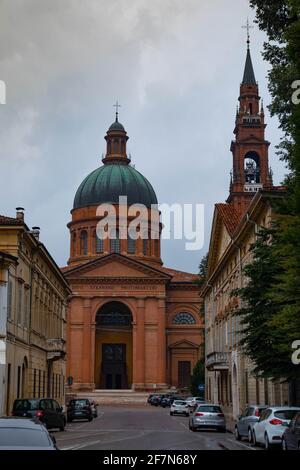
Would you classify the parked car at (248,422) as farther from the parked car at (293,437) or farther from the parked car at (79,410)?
the parked car at (79,410)

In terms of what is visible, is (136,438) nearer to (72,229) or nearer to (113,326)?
(113,326)

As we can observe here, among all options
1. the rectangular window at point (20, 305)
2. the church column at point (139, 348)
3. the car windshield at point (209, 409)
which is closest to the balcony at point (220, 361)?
the rectangular window at point (20, 305)

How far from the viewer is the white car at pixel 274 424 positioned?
2155 cm

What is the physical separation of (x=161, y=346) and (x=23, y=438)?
7427 cm

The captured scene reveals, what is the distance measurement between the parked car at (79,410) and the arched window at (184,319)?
45624 millimetres

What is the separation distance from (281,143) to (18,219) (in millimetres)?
16451

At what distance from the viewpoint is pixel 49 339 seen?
5138 centimetres

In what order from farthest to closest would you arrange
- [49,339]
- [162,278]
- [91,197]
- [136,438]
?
[91,197] → [162,278] → [49,339] → [136,438]

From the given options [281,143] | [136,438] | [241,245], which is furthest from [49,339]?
[281,143]

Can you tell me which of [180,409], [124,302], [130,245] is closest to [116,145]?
[130,245]

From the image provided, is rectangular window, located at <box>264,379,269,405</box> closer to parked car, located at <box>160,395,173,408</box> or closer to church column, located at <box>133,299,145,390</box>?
parked car, located at <box>160,395,173,408</box>

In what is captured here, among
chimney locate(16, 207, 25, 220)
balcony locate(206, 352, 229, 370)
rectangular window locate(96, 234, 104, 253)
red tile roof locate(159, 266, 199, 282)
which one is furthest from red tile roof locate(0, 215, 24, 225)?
rectangular window locate(96, 234, 104, 253)

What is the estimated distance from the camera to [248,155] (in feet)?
235

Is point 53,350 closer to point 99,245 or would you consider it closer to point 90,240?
point 90,240
